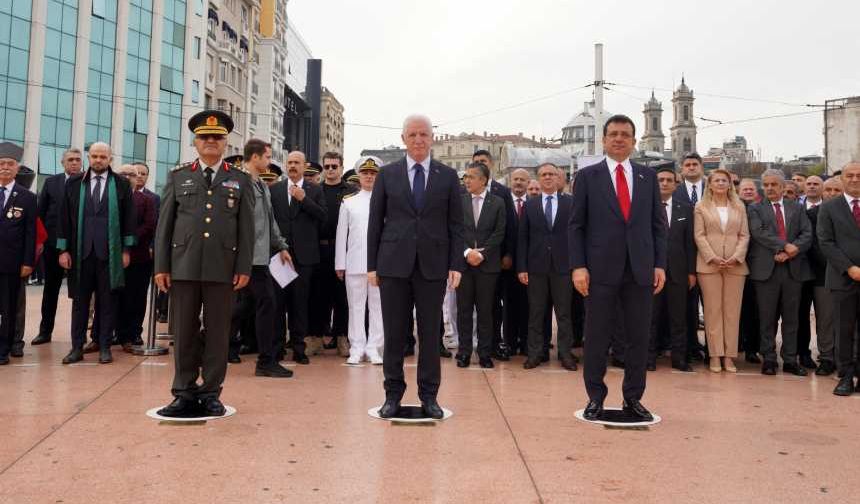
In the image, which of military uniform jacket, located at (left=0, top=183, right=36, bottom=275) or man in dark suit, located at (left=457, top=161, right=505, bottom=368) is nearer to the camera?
military uniform jacket, located at (left=0, top=183, right=36, bottom=275)

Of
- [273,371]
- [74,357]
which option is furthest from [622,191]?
[74,357]

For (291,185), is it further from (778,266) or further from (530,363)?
(778,266)

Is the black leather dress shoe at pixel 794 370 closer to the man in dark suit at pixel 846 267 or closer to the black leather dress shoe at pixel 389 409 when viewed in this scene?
the man in dark suit at pixel 846 267

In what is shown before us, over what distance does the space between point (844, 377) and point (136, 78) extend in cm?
4772

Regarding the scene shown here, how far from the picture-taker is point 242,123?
190 ft

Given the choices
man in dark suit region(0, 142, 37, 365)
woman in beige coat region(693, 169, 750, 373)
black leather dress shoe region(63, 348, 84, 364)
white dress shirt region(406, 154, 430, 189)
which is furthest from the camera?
woman in beige coat region(693, 169, 750, 373)

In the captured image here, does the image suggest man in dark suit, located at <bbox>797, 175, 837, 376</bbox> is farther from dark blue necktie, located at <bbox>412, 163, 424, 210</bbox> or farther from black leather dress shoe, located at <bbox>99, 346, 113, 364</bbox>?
black leather dress shoe, located at <bbox>99, 346, 113, 364</bbox>

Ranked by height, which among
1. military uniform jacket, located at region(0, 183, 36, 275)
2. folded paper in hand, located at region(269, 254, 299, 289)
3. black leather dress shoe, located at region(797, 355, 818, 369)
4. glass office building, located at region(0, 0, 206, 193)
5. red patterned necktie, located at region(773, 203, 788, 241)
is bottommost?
black leather dress shoe, located at region(797, 355, 818, 369)

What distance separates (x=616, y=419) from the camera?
496 cm

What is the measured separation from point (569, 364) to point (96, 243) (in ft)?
16.4

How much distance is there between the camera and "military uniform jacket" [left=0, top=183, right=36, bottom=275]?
23.0 ft

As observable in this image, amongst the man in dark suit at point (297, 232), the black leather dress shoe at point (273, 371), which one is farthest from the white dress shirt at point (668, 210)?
the black leather dress shoe at point (273, 371)

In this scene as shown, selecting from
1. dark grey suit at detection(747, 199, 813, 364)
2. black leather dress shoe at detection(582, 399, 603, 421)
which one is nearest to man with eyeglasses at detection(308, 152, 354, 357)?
black leather dress shoe at detection(582, 399, 603, 421)

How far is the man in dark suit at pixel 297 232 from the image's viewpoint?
7.34 meters
